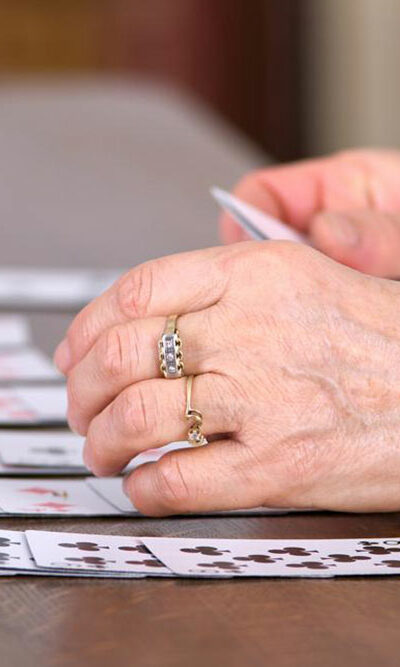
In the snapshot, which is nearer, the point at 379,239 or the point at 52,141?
the point at 379,239

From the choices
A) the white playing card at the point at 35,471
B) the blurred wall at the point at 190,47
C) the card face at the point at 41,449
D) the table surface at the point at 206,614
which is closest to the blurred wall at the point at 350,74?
the blurred wall at the point at 190,47

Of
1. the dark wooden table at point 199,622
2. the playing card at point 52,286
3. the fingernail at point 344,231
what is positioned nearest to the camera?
the dark wooden table at point 199,622

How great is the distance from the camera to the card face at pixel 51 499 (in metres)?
0.93

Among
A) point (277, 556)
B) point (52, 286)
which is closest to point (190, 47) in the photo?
point (52, 286)

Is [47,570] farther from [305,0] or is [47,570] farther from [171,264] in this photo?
[305,0]

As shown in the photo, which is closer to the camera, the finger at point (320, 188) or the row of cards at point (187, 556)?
the row of cards at point (187, 556)

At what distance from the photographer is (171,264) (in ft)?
3.07

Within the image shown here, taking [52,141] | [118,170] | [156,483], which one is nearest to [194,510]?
[156,483]

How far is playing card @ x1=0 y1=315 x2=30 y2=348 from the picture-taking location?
1.64m

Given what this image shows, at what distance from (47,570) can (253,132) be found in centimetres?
653

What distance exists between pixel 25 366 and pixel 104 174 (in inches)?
49.7

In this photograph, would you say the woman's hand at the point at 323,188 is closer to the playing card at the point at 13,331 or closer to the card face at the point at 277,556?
the playing card at the point at 13,331

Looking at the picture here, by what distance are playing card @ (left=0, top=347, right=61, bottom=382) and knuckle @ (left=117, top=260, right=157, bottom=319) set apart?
0.49 m

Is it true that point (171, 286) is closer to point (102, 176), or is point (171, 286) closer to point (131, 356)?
point (131, 356)
